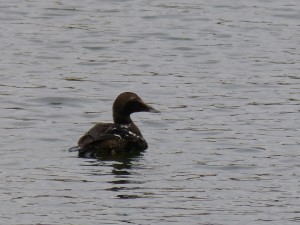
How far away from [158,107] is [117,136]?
96.4 inches

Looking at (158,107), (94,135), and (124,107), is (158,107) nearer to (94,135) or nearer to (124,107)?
(124,107)

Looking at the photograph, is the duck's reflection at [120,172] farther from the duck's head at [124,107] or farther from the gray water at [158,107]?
the duck's head at [124,107]

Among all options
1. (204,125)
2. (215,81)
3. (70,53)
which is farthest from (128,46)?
(204,125)

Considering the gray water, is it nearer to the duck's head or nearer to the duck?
the duck

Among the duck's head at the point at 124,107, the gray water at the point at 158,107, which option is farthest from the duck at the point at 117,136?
the gray water at the point at 158,107

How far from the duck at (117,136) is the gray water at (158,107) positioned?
18 cm

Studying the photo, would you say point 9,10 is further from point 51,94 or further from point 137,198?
point 137,198

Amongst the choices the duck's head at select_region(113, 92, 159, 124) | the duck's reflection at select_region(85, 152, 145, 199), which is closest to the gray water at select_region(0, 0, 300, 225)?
the duck's reflection at select_region(85, 152, 145, 199)

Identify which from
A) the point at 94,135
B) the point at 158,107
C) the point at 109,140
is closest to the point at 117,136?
the point at 109,140

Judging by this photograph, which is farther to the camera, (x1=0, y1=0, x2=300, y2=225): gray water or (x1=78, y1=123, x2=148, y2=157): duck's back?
(x1=78, y1=123, x2=148, y2=157): duck's back

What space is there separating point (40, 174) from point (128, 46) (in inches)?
322

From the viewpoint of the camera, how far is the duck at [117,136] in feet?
52.3

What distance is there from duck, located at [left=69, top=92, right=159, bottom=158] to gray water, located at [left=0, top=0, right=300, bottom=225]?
18 cm

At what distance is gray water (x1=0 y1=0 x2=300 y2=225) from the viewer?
13609mm
